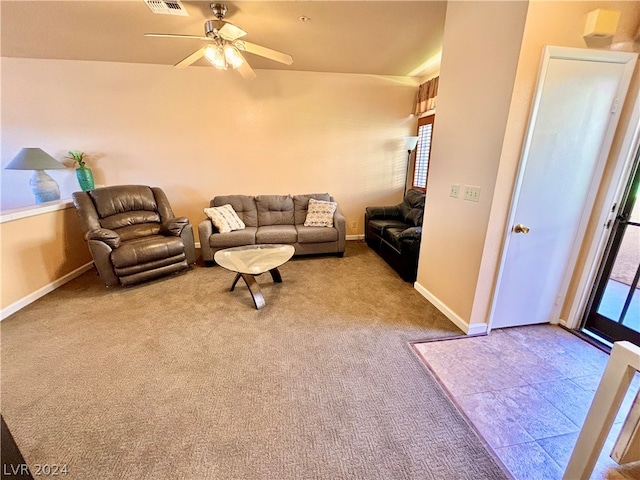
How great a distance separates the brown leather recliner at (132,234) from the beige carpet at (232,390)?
31cm

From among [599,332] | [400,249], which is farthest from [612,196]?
[400,249]

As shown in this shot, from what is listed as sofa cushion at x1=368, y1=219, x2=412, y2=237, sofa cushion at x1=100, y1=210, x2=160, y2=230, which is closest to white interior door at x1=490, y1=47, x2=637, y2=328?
sofa cushion at x1=368, y1=219, x2=412, y2=237

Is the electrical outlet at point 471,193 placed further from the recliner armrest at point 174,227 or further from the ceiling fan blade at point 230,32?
the recliner armrest at point 174,227

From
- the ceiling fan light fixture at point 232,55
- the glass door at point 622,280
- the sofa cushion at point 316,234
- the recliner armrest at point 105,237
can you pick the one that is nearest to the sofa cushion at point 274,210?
the sofa cushion at point 316,234

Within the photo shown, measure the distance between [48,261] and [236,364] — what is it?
2688 mm

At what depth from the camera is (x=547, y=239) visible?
2145mm

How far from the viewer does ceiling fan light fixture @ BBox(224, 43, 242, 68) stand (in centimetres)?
234

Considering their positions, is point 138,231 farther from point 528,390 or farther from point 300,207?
point 528,390

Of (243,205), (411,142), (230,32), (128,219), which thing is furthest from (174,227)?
(411,142)

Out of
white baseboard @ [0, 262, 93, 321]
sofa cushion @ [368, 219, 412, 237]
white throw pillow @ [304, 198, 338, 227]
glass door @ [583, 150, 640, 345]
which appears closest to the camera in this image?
glass door @ [583, 150, 640, 345]

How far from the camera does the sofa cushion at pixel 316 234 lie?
3.76 metres

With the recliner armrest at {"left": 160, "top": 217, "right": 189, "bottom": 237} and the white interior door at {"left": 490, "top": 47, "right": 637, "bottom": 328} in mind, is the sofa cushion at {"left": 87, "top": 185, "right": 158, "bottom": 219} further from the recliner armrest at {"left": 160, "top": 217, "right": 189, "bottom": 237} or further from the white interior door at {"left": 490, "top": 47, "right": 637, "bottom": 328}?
the white interior door at {"left": 490, "top": 47, "right": 637, "bottom": 328}

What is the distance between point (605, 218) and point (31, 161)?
5788mm

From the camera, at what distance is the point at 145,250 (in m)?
2.96
